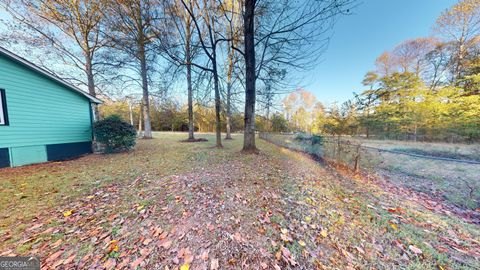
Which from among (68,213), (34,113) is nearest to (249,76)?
(68,213)

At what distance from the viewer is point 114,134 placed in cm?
712

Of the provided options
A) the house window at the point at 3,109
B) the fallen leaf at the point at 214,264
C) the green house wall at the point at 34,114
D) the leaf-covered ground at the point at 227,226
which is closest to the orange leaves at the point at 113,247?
the leaf-covered ground at the point at 227,226

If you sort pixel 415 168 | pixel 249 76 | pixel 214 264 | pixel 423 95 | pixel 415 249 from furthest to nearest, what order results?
pixel 423 95
pixel 249 76
pixel 415 168
pixel 415 249
pixel 214 264

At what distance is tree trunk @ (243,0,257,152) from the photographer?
5.97 metres

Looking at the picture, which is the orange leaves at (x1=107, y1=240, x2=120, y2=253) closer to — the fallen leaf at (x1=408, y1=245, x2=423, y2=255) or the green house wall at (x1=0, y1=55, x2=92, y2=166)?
the fallen leaf at (x1=408, y1=245, x2=423, y2=255)

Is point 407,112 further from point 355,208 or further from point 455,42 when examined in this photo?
point 355,208

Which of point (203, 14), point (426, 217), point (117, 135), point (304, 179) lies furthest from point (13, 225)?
point (203, 14)

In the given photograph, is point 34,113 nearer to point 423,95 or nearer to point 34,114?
point 34,114

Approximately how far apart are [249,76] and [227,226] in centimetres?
564

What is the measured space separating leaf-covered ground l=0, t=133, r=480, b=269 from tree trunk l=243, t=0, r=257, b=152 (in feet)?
10.4

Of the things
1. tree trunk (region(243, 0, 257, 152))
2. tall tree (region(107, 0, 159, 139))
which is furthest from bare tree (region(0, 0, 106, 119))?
tree trunk (region(243, 0, 257, 152))

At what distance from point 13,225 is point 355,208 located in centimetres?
528

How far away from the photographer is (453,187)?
3.81m

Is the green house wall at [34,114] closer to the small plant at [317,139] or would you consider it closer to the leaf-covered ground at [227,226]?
the leaf-covered ground at [227,226]
